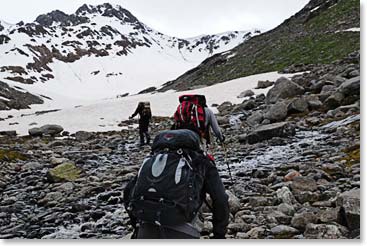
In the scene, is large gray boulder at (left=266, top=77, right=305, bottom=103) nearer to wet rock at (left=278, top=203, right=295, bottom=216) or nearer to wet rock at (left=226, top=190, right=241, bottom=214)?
wet rock at (left=226, top=190, right=241, bottom=214)

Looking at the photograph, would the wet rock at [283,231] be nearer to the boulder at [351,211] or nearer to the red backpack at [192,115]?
the boulder at [351,211]

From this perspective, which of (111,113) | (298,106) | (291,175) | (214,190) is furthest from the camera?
(111,113)

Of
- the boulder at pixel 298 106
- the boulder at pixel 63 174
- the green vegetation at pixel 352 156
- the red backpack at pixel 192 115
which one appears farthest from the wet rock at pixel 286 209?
the boulder at pixel 298 106

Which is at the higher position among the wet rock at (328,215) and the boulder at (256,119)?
the boulder at (256,119)

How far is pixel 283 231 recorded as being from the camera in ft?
14.7

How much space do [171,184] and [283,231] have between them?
A: 1.86 m

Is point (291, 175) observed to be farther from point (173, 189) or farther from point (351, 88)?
point (351, 88)

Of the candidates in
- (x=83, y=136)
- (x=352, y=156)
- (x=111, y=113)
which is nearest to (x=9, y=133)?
(x=83, y=136)

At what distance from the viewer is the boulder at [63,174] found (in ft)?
29.0

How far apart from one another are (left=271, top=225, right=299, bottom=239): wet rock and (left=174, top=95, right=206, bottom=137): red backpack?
1.44m

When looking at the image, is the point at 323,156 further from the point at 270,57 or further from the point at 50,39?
the point at 50,39

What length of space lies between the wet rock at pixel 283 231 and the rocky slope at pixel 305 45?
19731mm

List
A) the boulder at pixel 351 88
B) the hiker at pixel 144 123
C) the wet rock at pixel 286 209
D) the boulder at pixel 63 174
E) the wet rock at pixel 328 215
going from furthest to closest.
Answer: the hiker at pixel 144 123, the boulder at pixel 351 88, the boulder at pixel 63 174, the wet rock at pixel 286 209, the wet rock at pixel 328 215

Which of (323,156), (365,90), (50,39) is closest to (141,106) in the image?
(323,156)
